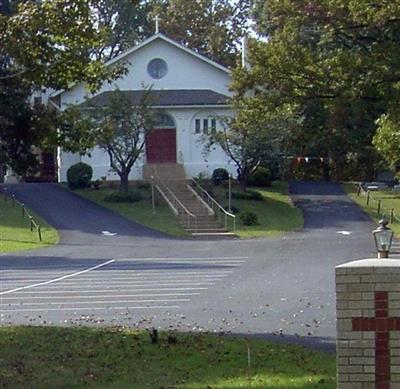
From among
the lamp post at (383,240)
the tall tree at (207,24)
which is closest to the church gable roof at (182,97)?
the tall tree at (207,24)

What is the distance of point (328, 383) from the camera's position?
37.4 feet

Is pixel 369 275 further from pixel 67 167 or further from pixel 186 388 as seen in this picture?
pixel 67 167

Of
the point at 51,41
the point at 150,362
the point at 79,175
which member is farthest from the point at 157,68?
the point at 150,362

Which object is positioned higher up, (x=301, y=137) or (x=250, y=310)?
(x=301, y=137)

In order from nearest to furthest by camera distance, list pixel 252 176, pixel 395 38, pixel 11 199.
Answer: pixel 395 38 < pixel 11 199 < pixel 252 176

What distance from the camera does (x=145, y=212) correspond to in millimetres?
52156

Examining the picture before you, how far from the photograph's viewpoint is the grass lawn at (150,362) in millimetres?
11680

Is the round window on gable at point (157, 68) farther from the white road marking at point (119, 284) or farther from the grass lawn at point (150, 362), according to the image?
the grass lawn at point (150, 362)

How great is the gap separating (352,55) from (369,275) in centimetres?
1046

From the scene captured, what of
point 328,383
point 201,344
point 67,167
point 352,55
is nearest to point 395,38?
point 352,55

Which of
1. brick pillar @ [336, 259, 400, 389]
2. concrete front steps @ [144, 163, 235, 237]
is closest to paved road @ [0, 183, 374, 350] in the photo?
concrete front steps @ [144, 163, 235, 237]

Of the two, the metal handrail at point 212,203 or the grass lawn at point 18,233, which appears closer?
the grass lawn at point 18,233

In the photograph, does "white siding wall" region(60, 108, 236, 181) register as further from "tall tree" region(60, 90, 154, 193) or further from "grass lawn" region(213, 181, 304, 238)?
"tall tree" region(60, 90, 154, 193)

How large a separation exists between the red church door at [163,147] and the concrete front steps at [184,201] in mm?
713
